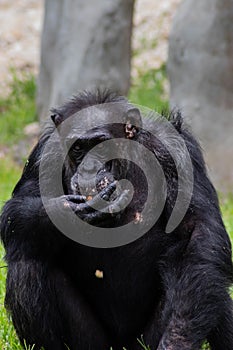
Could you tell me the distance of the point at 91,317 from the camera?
5168 mm

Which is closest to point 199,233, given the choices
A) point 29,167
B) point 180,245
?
point 180,245

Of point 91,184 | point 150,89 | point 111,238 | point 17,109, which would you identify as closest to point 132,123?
point 91,184

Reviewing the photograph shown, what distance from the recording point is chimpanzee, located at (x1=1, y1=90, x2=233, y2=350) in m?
4.91

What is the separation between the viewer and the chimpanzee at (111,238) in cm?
491

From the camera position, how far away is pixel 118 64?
13.5m

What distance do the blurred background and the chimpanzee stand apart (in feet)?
1.73

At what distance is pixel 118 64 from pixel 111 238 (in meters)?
8.67

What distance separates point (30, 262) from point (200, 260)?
103cm

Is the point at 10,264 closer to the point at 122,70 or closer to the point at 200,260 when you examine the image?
the point at 200,260

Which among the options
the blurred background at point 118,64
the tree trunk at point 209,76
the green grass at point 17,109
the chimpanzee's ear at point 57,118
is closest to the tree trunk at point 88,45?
the blurred background at point 118,64

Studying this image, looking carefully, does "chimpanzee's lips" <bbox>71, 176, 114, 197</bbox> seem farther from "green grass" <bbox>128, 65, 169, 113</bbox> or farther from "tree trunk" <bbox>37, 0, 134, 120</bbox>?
"green grass" <bbox>128, 65, 169, 113</bbox>

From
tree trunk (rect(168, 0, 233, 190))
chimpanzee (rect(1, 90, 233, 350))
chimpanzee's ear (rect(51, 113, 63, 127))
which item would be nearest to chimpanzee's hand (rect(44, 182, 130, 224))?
chimpanzee (rect(1, 90, 233, 350))

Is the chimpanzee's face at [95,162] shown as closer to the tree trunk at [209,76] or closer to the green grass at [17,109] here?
the tree trunk at [209,76]

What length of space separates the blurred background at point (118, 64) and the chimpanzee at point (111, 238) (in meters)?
0.53
